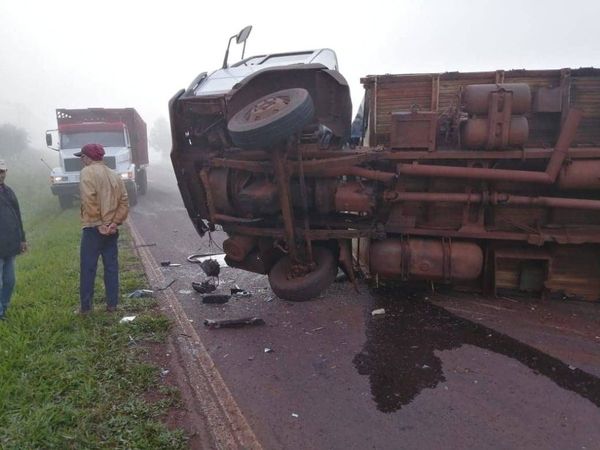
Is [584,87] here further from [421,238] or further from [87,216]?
[87,216]

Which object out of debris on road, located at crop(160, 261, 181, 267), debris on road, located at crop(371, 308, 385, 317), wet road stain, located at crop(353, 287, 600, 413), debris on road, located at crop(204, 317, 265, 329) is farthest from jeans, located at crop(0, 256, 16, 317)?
Result: debris on road, located at crop(371, 308, 385, 317)

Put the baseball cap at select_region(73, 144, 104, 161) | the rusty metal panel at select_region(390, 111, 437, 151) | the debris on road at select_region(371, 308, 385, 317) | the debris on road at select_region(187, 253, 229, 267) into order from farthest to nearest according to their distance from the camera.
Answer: the debris on road at select_region(187, 253, 229, 267), the debris on road at select_region(371, 308, 385, 317), the rusty metal panel at select_region(390, 111, 437, 151), the baseball cap at select_region(73, 144, 104, 161)

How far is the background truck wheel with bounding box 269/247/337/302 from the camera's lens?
494 centimetres

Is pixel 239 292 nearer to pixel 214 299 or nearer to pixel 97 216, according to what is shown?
pixel 214 299

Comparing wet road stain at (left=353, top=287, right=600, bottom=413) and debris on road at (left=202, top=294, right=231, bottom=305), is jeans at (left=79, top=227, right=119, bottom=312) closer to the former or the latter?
debris on road at (left=202, top=294, right=231, bottom=305)

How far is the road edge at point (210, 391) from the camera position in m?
2.86

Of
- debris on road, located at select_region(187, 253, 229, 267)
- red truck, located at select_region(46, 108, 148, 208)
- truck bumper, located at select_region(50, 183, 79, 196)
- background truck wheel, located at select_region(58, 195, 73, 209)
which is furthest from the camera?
background truck wheel, located at select_region(58, 195, 73, 209)

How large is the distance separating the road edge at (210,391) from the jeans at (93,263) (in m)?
0.65

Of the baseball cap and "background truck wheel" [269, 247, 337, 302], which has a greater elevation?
the baseball cap

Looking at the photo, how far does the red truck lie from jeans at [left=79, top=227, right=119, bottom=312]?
1039cm

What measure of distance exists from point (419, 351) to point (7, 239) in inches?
159

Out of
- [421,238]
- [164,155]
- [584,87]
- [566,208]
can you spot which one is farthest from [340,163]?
[164,155]

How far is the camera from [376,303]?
5230 mm

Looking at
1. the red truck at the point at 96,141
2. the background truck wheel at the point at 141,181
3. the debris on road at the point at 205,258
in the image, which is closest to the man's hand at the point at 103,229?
the debris on road at the point at 205,258
